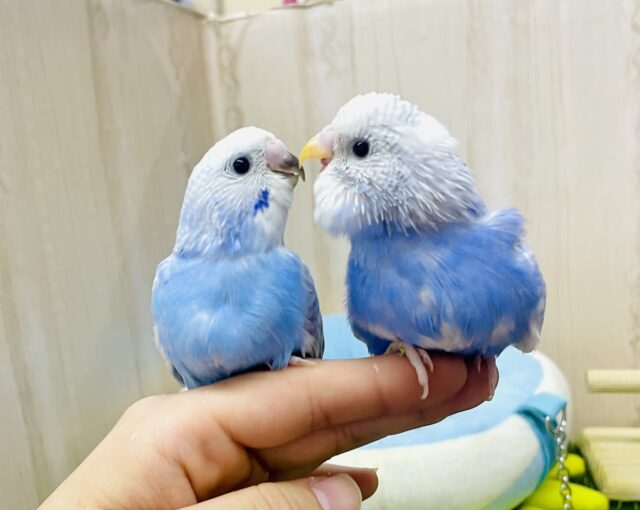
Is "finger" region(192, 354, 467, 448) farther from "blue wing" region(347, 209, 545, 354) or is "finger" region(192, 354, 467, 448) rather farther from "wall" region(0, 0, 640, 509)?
"wall" region(0, 0, 640, 509)

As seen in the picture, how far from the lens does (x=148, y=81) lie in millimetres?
1182

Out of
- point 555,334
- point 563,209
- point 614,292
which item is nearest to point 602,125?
point 563,209

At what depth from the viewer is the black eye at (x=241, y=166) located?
1.73 ft

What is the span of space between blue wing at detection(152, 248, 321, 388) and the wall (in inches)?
17.5

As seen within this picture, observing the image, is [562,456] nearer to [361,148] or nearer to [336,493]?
[336,493]

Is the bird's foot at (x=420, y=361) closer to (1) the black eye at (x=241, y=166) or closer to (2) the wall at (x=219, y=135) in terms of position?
(1) the black eye at (x=241, y=166)

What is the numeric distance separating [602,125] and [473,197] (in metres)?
0.95

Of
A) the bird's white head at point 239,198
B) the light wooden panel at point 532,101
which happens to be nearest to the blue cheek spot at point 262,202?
the bird's white head at point 239,198

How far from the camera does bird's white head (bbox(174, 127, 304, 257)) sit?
1.69 ft

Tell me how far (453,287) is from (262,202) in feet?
0.60

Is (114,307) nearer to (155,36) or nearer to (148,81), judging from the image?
(148,81)

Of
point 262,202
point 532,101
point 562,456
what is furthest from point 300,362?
point 532,101

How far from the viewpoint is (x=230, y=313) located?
0.48m

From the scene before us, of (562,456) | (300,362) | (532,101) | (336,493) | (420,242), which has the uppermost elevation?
(532,101)
